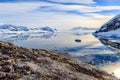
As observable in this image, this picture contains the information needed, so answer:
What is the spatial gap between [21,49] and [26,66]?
194 centimetres

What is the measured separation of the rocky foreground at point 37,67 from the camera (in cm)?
951

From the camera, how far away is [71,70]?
426 inches

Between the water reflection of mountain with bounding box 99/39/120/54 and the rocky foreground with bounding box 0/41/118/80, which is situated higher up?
the rocky foreground with bounding box 0/41/118/80

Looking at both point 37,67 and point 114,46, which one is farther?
point 114,46

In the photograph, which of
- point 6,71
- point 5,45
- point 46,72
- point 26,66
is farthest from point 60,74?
point 5,45

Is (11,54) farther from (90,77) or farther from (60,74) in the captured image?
(90,77)

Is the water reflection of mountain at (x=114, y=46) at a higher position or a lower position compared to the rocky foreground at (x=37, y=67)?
lower

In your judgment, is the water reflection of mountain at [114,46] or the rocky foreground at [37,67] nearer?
the rocky foreground at [37,67]

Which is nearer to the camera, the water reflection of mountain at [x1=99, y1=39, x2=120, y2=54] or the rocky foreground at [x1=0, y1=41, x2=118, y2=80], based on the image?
the rocky foreground at [x1=0, y1=41, x2=118, y2=80]

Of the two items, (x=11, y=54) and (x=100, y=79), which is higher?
(x=11, y=54)

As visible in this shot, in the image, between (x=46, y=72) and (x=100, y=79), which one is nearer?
→ (x=46, y=72)

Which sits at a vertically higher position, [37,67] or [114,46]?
[37,67]

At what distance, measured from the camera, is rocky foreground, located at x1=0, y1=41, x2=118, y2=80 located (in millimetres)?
9508

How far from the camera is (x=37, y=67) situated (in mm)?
10109
